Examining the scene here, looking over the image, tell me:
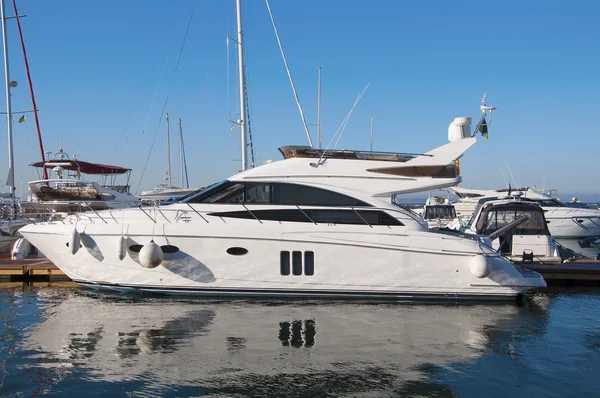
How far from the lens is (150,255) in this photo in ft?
28.9

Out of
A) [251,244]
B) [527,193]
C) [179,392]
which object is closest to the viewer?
[179,392]

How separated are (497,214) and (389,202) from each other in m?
5.61

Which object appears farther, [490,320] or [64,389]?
[490,320]

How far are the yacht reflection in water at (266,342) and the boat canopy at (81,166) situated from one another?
1371 cm

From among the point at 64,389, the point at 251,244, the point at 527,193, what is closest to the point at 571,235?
the point at 527,193

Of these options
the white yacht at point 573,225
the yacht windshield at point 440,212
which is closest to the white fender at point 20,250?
the white yacht at point 573,225

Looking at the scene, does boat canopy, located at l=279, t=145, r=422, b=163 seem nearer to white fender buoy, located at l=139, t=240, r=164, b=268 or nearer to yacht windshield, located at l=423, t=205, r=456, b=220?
white fender buoy, located at l=139, t=240, r=164, b=268

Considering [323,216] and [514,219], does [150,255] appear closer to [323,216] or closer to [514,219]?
[323,216]

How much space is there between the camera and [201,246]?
9039 mm

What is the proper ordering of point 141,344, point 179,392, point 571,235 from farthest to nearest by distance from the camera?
1. point 571,235
2. point 141,344
3. point 179,392

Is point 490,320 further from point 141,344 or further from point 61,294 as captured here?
point 61,294

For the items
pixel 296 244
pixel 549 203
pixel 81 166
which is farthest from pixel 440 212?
pixel 296 244

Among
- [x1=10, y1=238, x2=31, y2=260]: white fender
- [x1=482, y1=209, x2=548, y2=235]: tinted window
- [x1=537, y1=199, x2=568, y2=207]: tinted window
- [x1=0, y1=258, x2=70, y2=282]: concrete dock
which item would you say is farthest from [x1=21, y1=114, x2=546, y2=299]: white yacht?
[x1=537, y1=199, x2=568, y2=207]: tinted window

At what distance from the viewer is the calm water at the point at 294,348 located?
5.82 m
